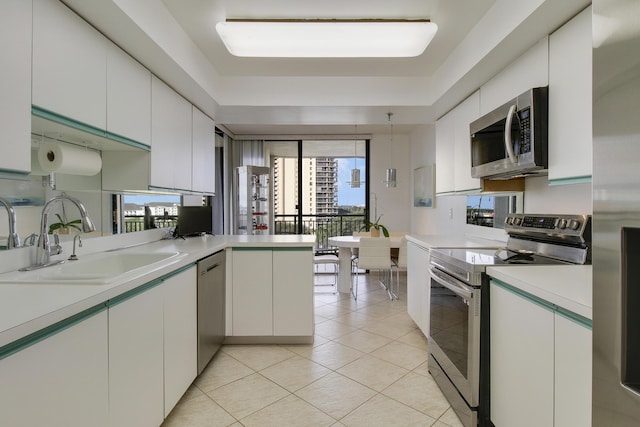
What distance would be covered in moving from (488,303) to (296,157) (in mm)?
5152

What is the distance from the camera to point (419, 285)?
3016 millimetres

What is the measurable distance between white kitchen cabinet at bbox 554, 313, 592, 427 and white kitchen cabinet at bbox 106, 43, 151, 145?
90.1 inches

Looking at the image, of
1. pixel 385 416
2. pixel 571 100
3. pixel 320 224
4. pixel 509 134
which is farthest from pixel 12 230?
pixel 320 224

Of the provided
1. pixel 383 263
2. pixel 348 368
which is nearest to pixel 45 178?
pixel 348 368

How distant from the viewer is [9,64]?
1.25 metres

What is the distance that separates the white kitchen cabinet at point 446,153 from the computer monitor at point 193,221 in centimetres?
235

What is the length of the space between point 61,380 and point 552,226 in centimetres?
231

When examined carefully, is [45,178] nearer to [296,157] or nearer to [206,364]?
[206,364]

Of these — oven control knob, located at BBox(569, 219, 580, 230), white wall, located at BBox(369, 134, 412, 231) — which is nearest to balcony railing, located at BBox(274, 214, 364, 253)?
white wall, located at BBox(369, 134, 412, 231)

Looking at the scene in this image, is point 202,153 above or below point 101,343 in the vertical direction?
above

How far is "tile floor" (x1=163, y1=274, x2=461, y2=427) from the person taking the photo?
1941mm

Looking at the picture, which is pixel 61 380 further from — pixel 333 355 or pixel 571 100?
pixel 571 100

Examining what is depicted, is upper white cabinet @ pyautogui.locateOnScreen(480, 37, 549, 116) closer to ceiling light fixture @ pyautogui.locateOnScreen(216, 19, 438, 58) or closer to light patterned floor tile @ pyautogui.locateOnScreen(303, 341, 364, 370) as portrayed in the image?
ceiling light fixture @ pyautogui.locateOnScreen(216, 19, 438, 58)

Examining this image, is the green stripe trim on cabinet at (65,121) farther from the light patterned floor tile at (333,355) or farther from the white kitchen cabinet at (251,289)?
the light patterned floor tile at (333,355)
